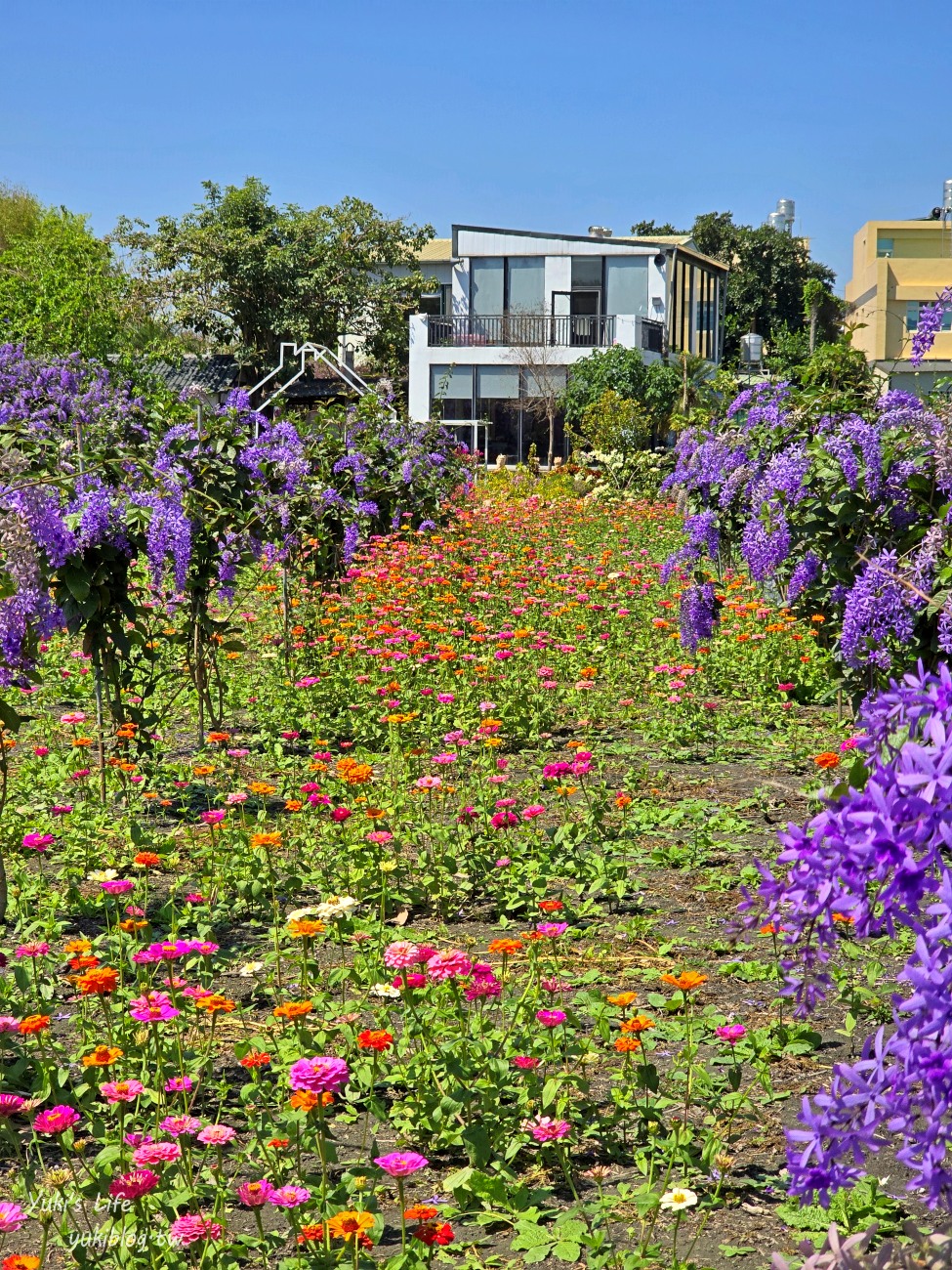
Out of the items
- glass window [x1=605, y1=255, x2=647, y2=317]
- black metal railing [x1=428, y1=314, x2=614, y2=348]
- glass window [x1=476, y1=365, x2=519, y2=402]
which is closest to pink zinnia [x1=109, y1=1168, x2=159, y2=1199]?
black metal railing [x1=428, y1=314, x2=614, y2=348]

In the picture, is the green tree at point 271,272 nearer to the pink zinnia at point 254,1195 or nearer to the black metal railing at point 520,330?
the black metal railing at point 520,330

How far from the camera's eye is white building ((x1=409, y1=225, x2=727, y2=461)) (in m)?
36.9

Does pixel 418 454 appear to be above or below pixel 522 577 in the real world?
above

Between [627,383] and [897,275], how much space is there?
23830 millimetres

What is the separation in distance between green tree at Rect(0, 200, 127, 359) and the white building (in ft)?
36.8

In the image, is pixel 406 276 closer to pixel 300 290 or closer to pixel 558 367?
pixel 300 290

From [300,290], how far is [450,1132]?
121ft

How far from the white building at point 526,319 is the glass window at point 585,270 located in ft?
0.10

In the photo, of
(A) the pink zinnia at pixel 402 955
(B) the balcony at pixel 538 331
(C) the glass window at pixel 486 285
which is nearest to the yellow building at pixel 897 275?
(B) the balcony at pixel 538 331

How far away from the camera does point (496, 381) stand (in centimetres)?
3750

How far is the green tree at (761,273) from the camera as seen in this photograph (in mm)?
52375

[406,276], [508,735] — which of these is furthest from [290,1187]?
[406,276]

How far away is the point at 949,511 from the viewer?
418 cm

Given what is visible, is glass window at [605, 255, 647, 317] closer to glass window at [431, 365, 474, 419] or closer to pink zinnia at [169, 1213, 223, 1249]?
glass window at [431, 365, 474, 419]
